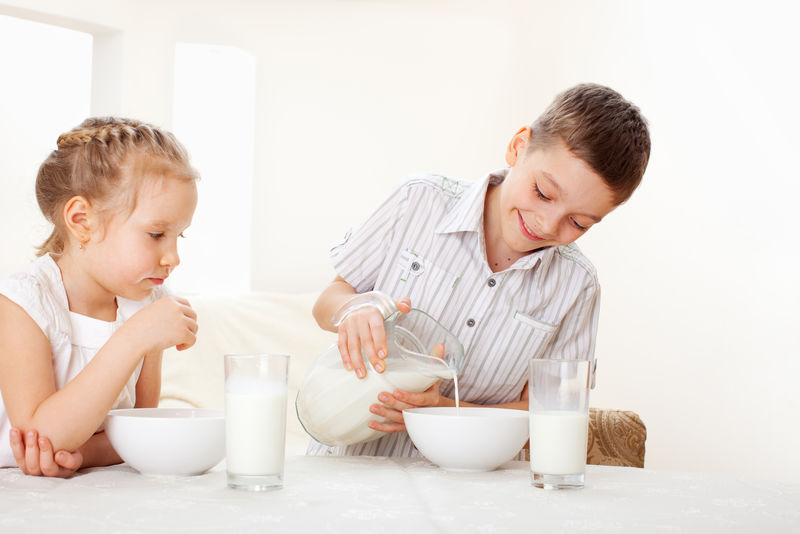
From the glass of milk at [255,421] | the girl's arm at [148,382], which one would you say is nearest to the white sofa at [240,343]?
the girl's arm at [148,382]

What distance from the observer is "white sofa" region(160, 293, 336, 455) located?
266 centimetres

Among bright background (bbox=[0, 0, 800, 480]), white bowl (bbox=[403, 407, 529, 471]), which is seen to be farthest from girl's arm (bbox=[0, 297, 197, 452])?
bright background (bbox=[0, 0, 800, 480])

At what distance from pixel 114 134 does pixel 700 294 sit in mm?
2629

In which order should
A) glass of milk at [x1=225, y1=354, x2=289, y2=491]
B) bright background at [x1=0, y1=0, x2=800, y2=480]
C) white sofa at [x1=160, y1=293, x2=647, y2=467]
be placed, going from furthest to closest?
1. bright background at [x1=0, y1=0, x2=800, y2=480]
2. white sofa at [x1=160, y1=293, x2=647, y2=467]
3. glass of milk at [x1=225, y1=354, x2=289, y2=491]

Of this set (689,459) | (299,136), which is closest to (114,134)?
(299,136)

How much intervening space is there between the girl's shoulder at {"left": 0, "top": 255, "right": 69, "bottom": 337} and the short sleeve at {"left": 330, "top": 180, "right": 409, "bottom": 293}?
1.56 feet

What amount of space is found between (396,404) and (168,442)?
0.30 metres

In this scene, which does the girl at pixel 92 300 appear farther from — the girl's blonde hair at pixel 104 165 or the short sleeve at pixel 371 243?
the short sleeve at pixel 371 243

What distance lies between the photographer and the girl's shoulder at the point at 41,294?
1.08 metres

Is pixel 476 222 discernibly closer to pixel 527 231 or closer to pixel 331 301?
pixel 527 231

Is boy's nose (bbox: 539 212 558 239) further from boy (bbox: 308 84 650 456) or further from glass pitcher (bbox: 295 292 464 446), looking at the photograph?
glass pitcher (bbox: 295 292 464 446)

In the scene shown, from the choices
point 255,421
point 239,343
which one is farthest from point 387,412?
point 239,343

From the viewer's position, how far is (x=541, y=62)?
4.02 meters

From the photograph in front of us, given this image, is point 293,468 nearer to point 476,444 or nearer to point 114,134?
point 476,444
